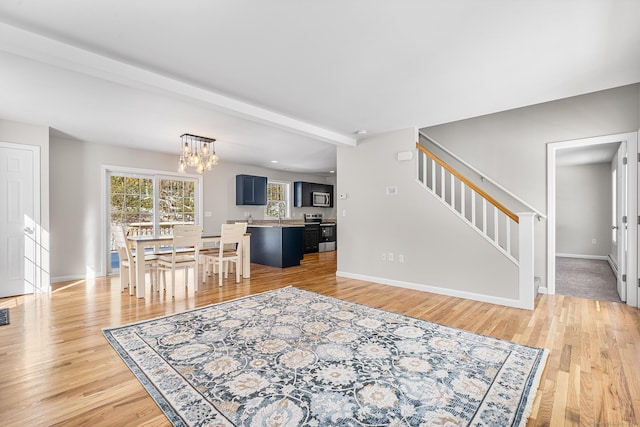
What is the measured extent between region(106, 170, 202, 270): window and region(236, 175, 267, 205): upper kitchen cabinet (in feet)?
3.16

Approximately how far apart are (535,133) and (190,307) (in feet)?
16.9

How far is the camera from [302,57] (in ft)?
8.22

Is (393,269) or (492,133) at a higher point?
(492,133)

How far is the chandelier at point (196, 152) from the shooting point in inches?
182

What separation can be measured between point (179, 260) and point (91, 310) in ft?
3.72

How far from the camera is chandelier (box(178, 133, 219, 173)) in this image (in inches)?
182

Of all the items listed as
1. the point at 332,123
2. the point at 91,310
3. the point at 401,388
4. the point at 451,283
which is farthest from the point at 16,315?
the point at 451,283

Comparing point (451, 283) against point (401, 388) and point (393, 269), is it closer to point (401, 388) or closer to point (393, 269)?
point (393, 269)

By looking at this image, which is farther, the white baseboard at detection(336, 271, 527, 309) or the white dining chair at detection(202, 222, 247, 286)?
the white dining chair at detection(202, 222, 247, 286)

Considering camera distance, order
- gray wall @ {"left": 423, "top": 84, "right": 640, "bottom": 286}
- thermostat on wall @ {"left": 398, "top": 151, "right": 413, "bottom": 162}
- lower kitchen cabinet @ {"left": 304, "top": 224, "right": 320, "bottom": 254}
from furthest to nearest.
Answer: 1. lower kitchen cabinet @ {"left": 304, "top": 224, "right": 320, "bottom": 254}
2. thermostat on wall @ {"left": 398, "top": 151, "right": 413, "bottom": 162}
3. gray wall @ {"left": 423, "top": 84, "right": 640, "bottom": 286}

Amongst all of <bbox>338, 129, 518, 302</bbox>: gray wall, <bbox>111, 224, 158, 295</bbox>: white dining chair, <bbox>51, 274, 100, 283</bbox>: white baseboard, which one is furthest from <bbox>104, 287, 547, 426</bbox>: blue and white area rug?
<bbox>51, 274, 100, 283</bbox>: white baseboard

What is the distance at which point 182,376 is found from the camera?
1.98 m

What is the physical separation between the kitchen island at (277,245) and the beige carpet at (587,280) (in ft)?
14.9

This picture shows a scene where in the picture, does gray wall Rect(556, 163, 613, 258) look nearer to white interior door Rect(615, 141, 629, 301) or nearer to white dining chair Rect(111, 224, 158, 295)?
white interior door Rect(615, 141, 629, 301)
